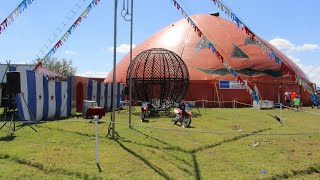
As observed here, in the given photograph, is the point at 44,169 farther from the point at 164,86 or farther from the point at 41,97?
the point at 164,86

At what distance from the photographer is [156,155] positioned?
30.2 ft

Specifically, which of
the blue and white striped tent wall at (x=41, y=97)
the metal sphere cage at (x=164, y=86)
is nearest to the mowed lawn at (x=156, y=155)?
the blue and white striped tent wall at (x=41, y=97)

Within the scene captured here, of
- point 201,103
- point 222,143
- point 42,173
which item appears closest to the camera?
point 42,173

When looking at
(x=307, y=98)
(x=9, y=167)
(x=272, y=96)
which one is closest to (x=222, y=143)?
(x=9, y=167)

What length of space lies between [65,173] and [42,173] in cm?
47

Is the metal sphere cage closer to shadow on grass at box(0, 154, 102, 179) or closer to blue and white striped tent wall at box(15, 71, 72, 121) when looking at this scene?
blue and white striped tent wall at box(15, 71, 72, 121)

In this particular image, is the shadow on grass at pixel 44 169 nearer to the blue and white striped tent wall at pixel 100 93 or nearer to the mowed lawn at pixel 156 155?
the mowed lawn at pixel 156 155

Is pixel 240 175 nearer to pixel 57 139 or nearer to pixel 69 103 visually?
pixel 57 139

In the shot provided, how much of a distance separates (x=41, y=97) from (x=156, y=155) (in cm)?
977

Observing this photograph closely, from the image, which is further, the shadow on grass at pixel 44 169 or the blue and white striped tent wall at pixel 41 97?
the blue and white striped tent wall at pixel 41 97

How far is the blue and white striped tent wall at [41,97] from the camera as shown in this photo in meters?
15.6

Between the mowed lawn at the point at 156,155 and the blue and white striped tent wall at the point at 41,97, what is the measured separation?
2.83 m

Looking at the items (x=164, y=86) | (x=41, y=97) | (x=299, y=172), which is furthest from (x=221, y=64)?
(x=299, y=172)

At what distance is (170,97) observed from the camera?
23.8m
